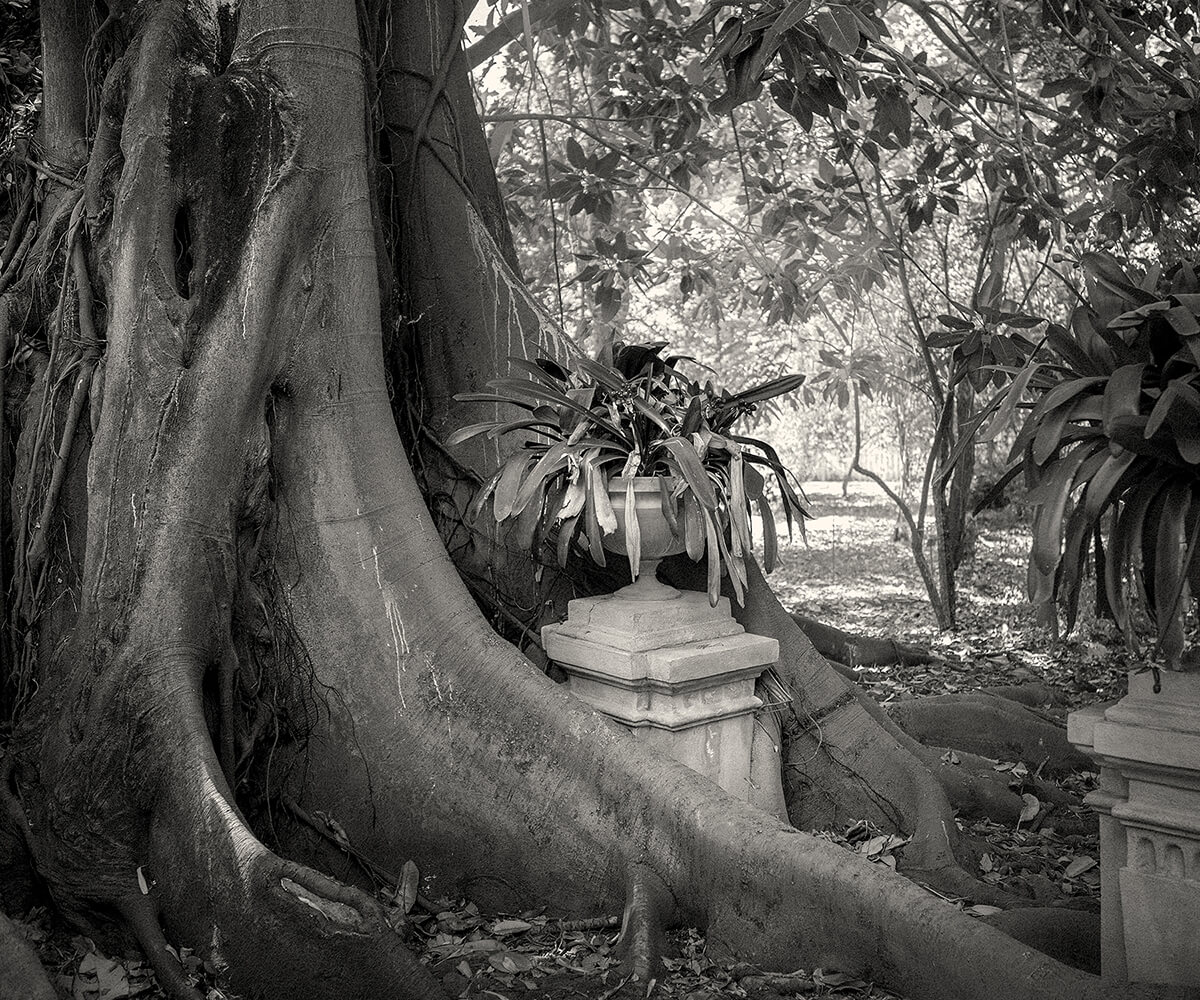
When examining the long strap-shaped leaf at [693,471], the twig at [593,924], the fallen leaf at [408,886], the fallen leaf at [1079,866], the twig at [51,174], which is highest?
the twig at [51,174]

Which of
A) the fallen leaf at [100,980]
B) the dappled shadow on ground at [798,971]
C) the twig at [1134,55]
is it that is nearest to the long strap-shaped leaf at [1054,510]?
the dappled shadow on ground at [798,971]

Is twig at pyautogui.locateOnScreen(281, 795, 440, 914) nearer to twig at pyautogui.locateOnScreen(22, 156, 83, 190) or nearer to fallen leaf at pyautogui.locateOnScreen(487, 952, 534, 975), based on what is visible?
fallen leaf at pyautogui.locateOnScreen(487, 952, 534, 975)

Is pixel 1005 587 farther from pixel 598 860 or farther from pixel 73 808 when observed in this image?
pixel 73 808

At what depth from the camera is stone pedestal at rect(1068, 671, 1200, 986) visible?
2.29 m

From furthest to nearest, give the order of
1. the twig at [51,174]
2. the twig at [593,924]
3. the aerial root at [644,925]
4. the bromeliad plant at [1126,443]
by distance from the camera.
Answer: the twig at [51,174] → the twig at [593,924] → the aerial root at [644,925] → the bromeliad plant at [1126,443]

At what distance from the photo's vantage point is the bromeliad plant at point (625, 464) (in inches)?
134

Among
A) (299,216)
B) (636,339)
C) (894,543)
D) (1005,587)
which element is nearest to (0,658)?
(299,216)

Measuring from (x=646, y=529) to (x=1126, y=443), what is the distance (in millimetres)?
1562

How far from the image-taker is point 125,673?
303cm

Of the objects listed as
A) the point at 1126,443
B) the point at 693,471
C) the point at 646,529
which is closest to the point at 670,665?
the point at 646,529

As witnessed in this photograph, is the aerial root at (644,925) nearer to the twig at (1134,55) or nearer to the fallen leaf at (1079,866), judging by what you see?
the fallen leaf at (1079,866)

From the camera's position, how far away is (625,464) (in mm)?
3504

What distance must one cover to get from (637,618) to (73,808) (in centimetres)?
165

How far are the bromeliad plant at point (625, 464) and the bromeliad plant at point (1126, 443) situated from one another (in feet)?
3.55
